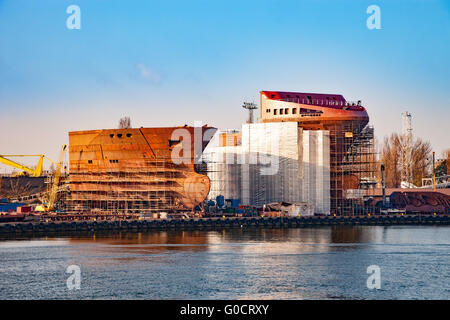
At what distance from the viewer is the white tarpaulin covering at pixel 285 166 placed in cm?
9500

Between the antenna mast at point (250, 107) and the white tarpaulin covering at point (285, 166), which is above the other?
the antenna mast at point (250, 107)

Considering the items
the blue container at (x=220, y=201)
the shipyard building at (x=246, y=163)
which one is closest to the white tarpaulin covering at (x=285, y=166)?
the shipyard building at (x=246, y=163)

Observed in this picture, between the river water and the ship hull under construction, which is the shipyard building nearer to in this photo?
the ship hull under construction

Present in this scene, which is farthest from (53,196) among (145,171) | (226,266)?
(226,266)

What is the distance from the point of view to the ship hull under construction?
→ 296 feet

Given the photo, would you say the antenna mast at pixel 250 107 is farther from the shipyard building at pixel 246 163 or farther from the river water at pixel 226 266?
the river water at pixel 226 266

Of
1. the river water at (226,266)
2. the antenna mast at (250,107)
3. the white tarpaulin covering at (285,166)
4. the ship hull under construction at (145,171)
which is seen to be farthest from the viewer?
the antenna mast at (250,107)

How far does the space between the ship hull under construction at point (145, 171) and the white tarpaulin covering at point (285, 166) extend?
657 cm

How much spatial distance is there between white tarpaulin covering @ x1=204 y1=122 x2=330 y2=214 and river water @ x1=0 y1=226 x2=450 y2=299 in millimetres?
22349

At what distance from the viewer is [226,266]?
48844mm

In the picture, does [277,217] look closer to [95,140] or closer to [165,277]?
[95,140]

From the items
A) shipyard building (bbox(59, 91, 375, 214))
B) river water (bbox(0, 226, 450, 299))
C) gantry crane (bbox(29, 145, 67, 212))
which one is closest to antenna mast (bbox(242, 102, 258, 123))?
shipyard building (bbox(59, 91, 375, 214))
